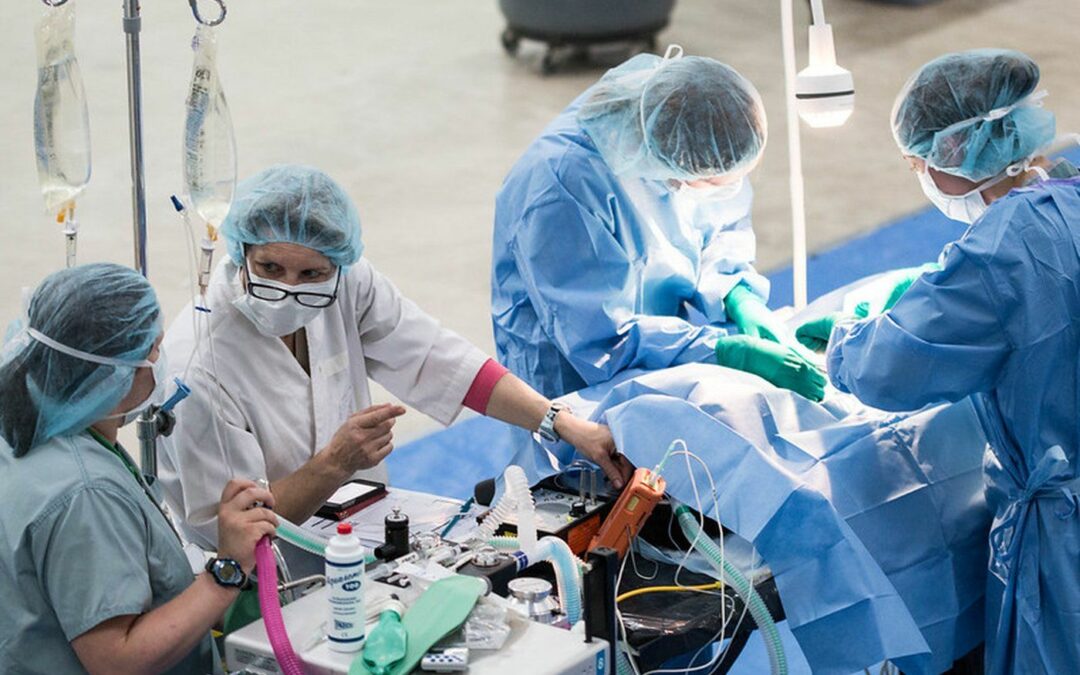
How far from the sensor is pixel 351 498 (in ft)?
9.05

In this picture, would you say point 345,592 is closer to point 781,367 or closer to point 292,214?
point 292,214

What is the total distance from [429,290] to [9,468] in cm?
375

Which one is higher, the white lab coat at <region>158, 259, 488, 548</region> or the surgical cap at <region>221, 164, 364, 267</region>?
the surgical cap at <region>221, 164, 364, 267</region>

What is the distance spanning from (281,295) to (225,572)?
0.65 m

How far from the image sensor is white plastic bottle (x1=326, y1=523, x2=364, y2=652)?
2.03m

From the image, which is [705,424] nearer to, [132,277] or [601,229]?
[601,229]

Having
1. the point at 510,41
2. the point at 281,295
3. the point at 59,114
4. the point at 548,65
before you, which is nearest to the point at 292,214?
the point at 281,295

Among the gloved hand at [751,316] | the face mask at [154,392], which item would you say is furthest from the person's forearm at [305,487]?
the gloved hand at [751,316]

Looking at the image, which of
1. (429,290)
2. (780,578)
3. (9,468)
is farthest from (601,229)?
(429,290)

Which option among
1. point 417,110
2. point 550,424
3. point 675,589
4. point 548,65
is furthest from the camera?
point 548,65

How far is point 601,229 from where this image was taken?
3.17 metres

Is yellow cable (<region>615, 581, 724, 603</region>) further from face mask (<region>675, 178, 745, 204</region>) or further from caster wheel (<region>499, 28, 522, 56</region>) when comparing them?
caster wheel (<region>499, 28, 522, 56</region>)

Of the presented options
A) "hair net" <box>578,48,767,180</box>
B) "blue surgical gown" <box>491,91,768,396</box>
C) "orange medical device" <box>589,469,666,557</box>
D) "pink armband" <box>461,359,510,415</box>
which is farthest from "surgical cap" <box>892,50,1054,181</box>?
"pink armband" <box>461,359,510,415</box>

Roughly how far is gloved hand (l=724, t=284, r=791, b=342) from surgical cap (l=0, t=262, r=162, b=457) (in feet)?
5.22
